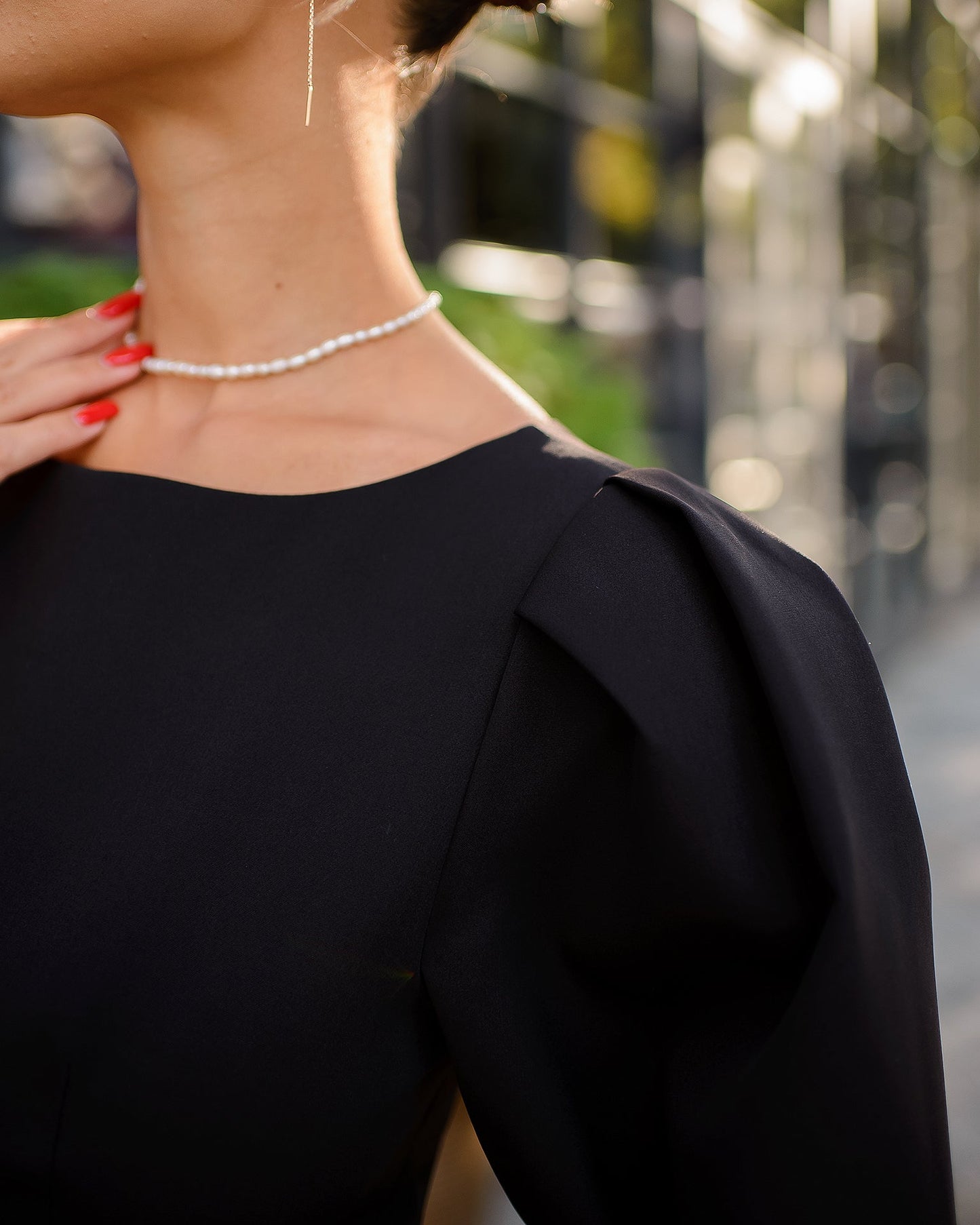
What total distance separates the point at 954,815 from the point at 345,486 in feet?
15.7

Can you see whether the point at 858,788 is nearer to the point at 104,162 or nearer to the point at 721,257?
the point at 104,162

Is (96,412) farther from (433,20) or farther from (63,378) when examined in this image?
(433,20)

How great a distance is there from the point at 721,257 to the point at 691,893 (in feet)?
21.8

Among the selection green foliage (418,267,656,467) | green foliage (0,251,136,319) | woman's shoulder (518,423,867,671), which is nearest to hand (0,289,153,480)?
woman's shoulder (518,423,867,671)

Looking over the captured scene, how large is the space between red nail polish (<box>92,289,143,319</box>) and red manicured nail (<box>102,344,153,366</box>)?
2.1 inches

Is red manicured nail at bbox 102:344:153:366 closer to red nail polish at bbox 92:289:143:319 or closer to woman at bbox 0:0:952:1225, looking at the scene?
red nail polish at bbox 92:289:143:319

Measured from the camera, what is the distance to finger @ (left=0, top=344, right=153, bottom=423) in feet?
3.84

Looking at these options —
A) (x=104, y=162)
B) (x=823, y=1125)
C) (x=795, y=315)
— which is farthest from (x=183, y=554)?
(x=795, y=315)

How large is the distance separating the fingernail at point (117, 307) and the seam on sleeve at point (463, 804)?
0.63 m

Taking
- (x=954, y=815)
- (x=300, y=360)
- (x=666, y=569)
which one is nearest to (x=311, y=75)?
(x=300, y=360)

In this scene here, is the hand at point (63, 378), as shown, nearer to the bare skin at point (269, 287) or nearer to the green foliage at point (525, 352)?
the bare skin at point (269, 287)

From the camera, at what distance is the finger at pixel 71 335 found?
1.21m

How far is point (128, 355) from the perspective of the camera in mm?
1200

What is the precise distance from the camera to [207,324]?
1141mm
